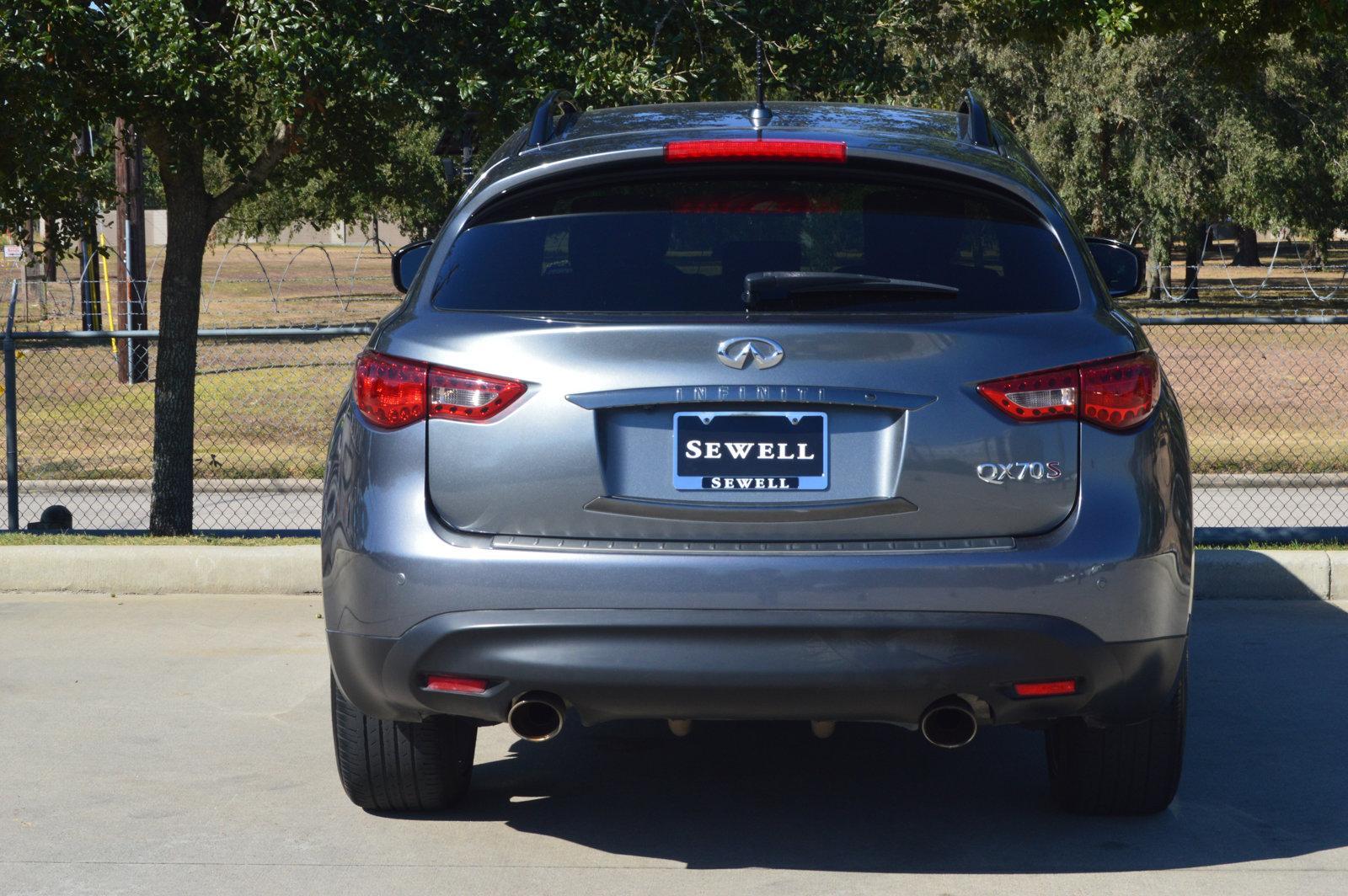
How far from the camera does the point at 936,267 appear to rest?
12.8ft

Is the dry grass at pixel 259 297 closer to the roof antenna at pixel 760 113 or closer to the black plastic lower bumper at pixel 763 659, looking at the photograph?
the roof antenna at pixel 760 113

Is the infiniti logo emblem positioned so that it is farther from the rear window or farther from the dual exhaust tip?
the dual exhaust tip

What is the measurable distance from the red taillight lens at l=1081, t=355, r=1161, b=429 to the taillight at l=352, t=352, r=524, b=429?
4.29ft

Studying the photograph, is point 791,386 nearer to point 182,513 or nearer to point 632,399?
point 632,399

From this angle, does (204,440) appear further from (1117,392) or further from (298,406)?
(1117,392)

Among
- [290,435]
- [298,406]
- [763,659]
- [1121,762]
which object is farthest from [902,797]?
[298,406]

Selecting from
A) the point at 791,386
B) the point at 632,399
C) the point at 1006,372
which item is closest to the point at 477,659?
the point at 632,399

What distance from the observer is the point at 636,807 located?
183 inches

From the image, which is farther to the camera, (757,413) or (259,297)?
(259,297)

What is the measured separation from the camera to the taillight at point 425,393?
369 cm

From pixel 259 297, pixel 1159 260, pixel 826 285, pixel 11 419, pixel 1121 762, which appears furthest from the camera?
pixel 259 297

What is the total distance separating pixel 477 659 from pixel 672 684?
451 millimetres

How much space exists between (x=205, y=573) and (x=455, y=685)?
4229 mm

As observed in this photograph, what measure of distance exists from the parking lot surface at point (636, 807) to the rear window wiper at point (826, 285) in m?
1.46
